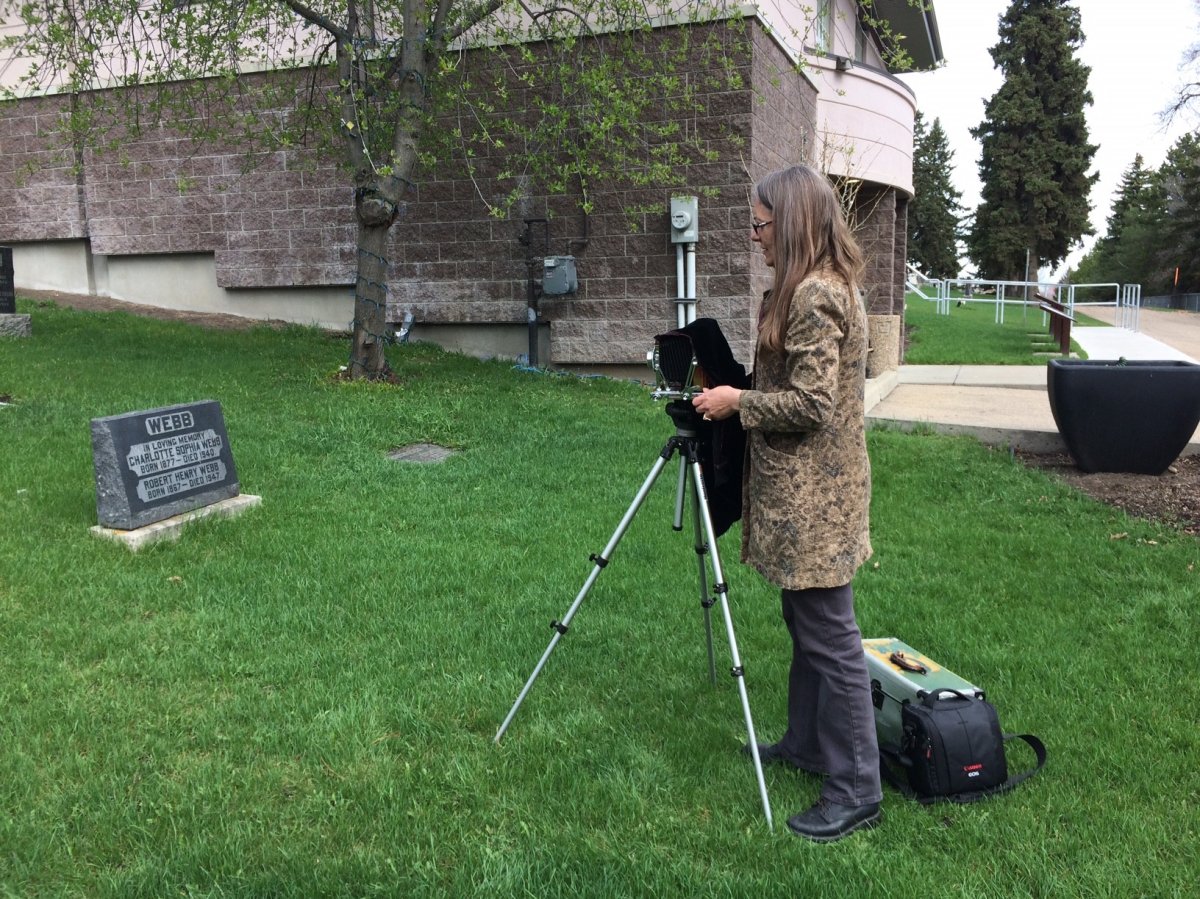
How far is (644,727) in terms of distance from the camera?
3527 millimetres

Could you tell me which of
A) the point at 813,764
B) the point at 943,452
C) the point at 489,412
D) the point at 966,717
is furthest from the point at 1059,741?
the point at 489,412

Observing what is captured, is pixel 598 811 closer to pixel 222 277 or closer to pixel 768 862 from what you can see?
pixel 768 862

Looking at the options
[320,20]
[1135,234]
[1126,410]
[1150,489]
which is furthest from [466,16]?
[1135,234]

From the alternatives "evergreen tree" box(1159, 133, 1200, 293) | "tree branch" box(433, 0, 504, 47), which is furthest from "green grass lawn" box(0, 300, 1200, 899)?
"evergreen tree" box(1159, 133, 1200, 293)

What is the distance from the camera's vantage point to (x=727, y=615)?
119 inches

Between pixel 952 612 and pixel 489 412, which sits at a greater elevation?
pixel 489 412

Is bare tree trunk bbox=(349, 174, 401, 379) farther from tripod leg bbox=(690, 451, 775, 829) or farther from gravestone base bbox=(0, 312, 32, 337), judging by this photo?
tripod leg bbox=(690, 451, 775, 829)

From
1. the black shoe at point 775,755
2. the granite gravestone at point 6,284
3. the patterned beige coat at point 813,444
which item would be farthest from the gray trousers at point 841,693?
the granite gravestone at point 6,284

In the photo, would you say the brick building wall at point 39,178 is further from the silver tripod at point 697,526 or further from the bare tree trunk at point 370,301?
the silver tripod at point 697,526

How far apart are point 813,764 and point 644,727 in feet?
2.13

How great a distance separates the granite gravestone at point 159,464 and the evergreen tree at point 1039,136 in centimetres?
4391

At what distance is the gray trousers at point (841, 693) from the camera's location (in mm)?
2883

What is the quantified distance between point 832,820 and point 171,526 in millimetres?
4139

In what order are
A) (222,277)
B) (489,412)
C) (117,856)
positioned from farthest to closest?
1. (222,277)
2. (489,412)
3. (117,856)
